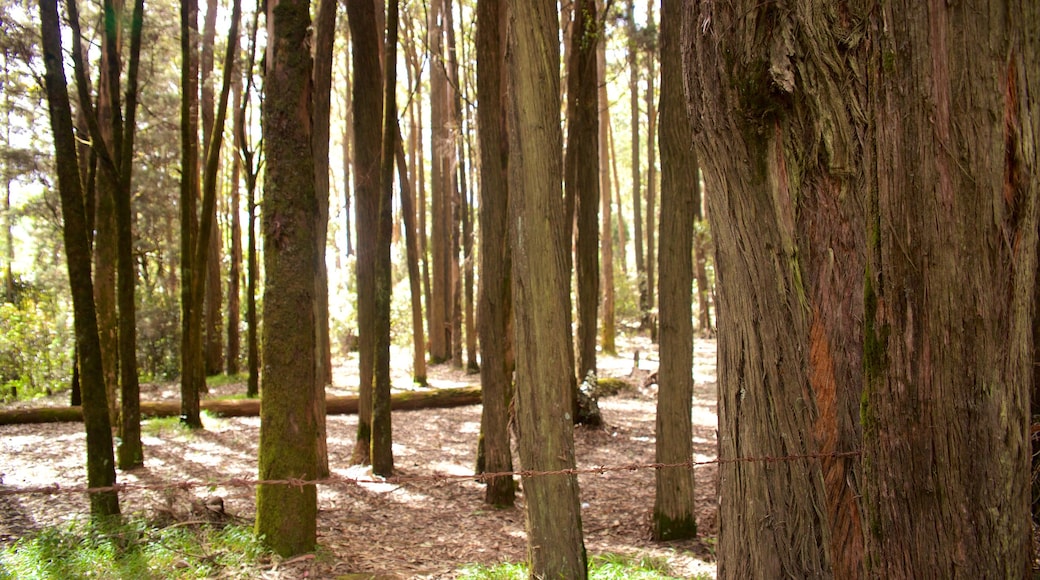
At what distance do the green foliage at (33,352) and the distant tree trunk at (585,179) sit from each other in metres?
11.3

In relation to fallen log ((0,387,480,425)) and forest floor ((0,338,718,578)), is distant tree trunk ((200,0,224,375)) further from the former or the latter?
forest floor ((0,338,718,578))

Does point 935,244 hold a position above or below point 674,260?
below

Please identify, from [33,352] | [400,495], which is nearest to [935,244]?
[400,495]

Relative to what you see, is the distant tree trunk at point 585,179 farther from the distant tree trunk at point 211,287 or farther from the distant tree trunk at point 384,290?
the distant tree trunk at point 211,287

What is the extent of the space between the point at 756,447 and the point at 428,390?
11.8 metres

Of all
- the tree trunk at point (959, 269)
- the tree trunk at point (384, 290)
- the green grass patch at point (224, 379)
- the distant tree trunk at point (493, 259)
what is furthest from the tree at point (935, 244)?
the green grass patch at point (224, 379)

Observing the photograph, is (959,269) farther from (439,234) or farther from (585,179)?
(439,234)

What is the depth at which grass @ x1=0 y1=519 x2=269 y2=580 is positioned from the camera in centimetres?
490

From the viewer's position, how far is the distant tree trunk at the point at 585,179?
1102 centimetres

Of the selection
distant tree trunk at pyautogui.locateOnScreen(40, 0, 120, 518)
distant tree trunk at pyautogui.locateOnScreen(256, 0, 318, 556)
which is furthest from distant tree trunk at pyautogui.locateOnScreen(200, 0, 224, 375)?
distant tree trunk at pyautogui.locateOnScreen(256, 0, 318, 556)

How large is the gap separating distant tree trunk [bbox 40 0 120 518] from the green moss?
15.0 feet

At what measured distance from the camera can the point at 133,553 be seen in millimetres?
5297

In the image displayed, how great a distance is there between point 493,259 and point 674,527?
10.6 ft

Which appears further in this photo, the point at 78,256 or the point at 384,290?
the point at 384,290
